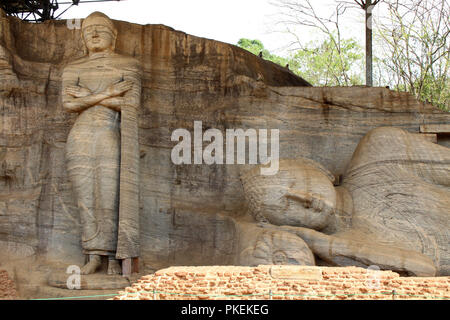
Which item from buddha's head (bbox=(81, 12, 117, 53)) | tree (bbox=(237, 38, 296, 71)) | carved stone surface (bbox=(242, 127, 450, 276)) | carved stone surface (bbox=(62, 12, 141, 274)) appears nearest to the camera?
carved stone surface (bbox=(242, 127, 450, 276))

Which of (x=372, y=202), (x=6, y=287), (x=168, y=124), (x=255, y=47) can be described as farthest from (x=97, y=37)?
(x=255, y=47)

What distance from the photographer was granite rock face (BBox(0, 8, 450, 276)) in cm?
843

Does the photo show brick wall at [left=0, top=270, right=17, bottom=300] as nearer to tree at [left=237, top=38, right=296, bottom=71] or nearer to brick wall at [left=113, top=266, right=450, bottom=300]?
brick wall at [left=113, top=266, right=450, bottom=300]

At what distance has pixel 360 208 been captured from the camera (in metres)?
7.68

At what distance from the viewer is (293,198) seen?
7352 mm

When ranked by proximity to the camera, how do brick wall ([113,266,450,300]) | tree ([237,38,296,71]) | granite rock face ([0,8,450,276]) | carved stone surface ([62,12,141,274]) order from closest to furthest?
brick wall ([113,266,450,300]) < carved stone surface ([62,12,141,274]) < granite rock face ([0,8,450,276]) < tree ([237,38,296,71])

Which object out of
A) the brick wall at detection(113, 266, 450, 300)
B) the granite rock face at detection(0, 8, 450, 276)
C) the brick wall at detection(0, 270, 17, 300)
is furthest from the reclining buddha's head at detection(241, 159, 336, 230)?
the brick wall at detection(0, 270, 17, 300)

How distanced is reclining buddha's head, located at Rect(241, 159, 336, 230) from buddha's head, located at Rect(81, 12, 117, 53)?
8.66 ft

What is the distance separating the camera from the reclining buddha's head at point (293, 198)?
290 inches

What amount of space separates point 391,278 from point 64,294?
11.8 ft

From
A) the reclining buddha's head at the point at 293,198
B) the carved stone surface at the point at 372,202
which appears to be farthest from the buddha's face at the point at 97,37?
the reclining buddha's head at the point at 293,198

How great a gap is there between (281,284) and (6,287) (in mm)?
3418
